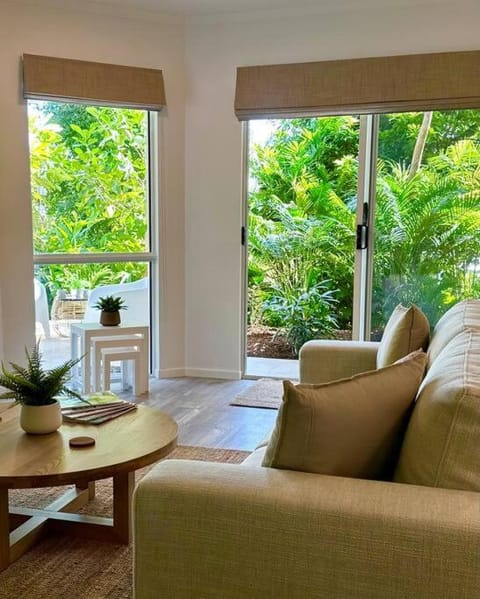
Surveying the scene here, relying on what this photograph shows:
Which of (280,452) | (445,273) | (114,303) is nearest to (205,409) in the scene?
(114,303)

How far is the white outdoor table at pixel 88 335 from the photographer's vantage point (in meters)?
3.96

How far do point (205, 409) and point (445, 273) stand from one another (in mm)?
1885

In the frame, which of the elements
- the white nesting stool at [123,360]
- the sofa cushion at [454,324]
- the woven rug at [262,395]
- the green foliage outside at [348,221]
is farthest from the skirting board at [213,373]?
the sofa cushion at [454,324]

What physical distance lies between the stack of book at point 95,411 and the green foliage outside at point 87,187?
6.65 feet

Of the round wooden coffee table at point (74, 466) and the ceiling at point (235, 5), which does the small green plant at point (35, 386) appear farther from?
the ceiling at point (235, 5)

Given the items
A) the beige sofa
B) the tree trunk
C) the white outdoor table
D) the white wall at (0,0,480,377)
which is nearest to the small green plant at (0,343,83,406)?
the beige sofa

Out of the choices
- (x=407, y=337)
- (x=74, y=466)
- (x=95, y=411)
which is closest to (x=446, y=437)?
(x=407, y=337)

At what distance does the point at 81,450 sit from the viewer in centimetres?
209

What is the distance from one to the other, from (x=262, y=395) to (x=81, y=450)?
2.25 m

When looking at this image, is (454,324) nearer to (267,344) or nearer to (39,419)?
(39,419)

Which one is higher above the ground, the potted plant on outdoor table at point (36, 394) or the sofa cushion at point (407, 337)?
the sofa cushion at point (407, 337)

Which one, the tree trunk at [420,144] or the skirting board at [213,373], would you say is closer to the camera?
the tree trunk at [420,144]

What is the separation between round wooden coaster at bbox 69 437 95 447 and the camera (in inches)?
83.5

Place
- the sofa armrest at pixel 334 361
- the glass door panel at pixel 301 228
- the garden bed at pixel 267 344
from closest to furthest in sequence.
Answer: the sofa armrest at pixel 334 361 < the glass door panel at pixel 301 228 < the garden bed at pixel 267 344
